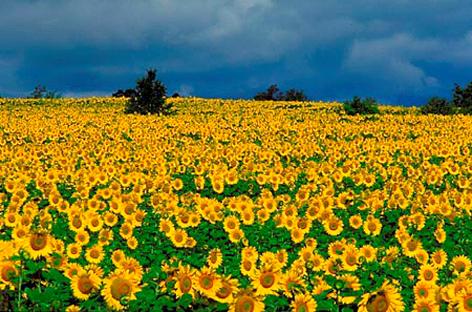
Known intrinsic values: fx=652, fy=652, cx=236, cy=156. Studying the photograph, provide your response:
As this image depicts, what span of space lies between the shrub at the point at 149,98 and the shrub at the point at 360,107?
9398mm

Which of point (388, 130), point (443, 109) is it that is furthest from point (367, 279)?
point (443, 109)

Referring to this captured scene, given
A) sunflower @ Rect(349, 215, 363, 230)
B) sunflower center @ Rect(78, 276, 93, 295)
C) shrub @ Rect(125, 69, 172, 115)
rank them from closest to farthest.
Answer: sunflower center @ Rect(78, 276, 93, 295) < sunflower @ Rect(349, 215, 363, 230) < shrub @ Rect(125, 69, 172, 115)

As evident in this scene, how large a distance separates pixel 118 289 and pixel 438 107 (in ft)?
108

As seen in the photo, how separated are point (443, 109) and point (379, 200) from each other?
2668cm

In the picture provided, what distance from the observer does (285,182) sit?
12.8 meters

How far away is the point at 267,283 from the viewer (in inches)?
201

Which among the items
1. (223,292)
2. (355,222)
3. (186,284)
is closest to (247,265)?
(186,284)

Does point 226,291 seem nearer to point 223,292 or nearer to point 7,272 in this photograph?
point 223,292

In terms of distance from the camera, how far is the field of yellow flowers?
5.21 m

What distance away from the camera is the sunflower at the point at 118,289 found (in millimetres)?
5055

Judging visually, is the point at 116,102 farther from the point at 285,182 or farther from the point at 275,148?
the point at 285,182

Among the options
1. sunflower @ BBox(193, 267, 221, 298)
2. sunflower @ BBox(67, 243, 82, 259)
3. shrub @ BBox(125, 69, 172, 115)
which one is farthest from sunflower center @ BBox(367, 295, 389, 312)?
shrub @ BBox(125, 69, 172, 115)

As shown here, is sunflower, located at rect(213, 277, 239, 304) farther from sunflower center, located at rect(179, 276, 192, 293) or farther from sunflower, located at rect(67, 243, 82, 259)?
sunflower, located at rect(67, 243, 82, 259)

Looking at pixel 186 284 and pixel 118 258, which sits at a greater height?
pixel 118 258
